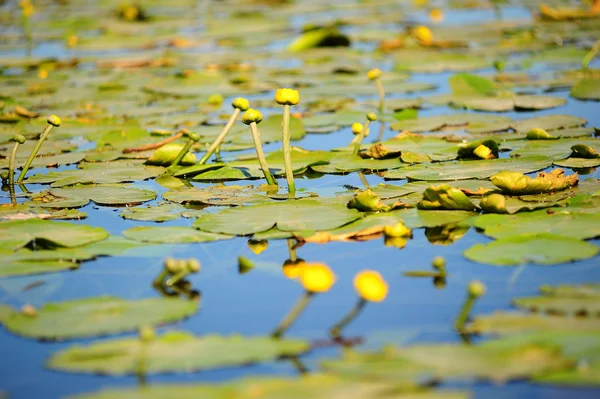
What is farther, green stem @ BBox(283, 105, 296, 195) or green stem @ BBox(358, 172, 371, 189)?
green stem @ BBox(358, 172, 371, 189)

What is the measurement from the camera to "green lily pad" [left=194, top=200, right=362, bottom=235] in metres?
2.37

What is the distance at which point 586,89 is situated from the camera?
4.19 metres

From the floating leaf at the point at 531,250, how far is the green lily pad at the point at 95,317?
29.2 inches

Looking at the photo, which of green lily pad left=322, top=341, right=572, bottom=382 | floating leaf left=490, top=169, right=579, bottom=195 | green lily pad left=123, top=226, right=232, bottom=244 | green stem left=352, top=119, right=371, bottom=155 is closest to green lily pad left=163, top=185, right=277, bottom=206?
green lily pad left=123, top=226, right=232, bottom=244

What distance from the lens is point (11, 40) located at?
7.51 meters

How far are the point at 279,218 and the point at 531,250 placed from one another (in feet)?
2.39

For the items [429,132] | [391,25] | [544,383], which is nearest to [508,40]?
[391,25]

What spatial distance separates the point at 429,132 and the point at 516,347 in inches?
87.5

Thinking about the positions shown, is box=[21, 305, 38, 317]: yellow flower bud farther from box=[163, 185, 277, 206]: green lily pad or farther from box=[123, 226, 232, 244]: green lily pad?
box=[163, 185, 277, 206]: green lily pad

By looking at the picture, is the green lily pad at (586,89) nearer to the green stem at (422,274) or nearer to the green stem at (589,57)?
the green stem at (589,57)

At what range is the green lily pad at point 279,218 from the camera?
2.37 metres

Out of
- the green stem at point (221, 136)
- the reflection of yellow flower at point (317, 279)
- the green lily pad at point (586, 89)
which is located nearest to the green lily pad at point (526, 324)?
the reflection of yellow flower at point (317, 279)

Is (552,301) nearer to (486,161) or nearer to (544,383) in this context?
(544,383)

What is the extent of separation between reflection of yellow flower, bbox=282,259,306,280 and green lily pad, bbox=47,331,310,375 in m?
0.45
